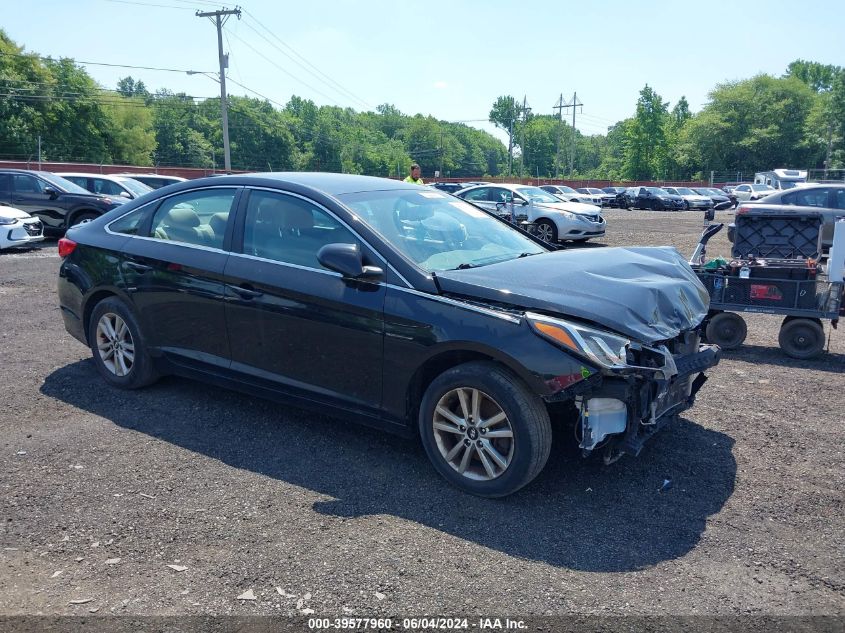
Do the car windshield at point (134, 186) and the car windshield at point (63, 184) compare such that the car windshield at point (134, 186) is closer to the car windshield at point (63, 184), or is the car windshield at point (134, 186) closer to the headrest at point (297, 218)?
the car windshield at point (63, 184)

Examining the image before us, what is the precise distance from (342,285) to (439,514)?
4.82 ft

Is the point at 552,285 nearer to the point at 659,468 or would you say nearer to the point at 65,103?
the point at 659,468

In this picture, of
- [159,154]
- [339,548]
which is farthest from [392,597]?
[159,154]

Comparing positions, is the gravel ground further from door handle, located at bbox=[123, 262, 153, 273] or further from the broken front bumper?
door handle, located at bbox=[123, 262, 153, 273]

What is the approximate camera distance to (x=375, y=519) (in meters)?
3.69

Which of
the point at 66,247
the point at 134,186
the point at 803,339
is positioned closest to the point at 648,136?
the point at 134,186

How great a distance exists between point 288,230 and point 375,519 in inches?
79.3

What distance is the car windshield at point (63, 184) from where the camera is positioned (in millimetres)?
16067

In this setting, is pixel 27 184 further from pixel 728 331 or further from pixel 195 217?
pixel 728 331

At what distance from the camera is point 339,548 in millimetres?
3408

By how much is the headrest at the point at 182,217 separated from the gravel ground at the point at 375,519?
4.37ft

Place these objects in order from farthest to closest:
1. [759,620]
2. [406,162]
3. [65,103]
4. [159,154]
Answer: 1. [406,162]
2. [159,154]
3. [65,103]
4. [759,620]

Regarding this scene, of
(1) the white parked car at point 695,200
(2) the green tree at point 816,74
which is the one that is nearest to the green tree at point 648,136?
(2) the green tree at point 816,74

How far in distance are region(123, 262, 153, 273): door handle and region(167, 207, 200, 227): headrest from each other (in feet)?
1.20
